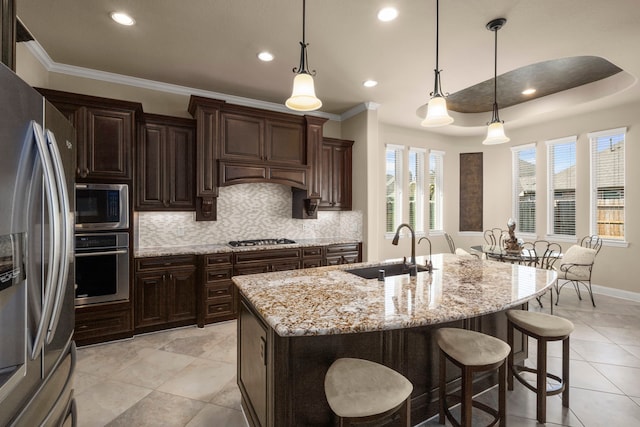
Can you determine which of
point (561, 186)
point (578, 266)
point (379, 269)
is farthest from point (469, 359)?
point (561, 186)

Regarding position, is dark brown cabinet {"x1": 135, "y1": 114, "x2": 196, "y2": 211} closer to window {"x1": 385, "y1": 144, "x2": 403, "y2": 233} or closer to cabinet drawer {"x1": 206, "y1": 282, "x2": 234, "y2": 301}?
cabinet drawer {"x1": 206, "y1": 282, "x2": 234, "y2": 301}

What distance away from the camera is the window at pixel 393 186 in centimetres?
580

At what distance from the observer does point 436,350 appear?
1981mm

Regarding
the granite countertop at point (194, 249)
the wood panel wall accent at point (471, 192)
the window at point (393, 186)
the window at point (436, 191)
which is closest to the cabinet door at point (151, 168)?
the granite countertop at point (194, 249)

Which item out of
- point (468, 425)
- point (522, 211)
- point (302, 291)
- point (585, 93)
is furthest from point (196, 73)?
point (522, 211)

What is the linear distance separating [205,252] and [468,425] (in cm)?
300

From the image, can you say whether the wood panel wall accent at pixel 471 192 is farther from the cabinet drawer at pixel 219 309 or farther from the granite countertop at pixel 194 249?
the cabinet drawer at pixel 219 309

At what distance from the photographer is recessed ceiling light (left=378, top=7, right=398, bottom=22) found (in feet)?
8.09

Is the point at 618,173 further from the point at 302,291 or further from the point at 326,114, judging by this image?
the point at 302,291

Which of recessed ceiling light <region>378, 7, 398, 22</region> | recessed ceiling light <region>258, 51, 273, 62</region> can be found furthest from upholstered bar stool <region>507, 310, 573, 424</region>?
recessed ceiling light <region>258, 51, 273, 62</region>

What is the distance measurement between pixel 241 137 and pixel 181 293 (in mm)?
2117

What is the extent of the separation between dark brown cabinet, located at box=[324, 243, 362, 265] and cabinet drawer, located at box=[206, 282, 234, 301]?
141 centimetres

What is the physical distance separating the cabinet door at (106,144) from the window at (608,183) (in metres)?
6.95

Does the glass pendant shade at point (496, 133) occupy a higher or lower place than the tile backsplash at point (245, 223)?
higher
